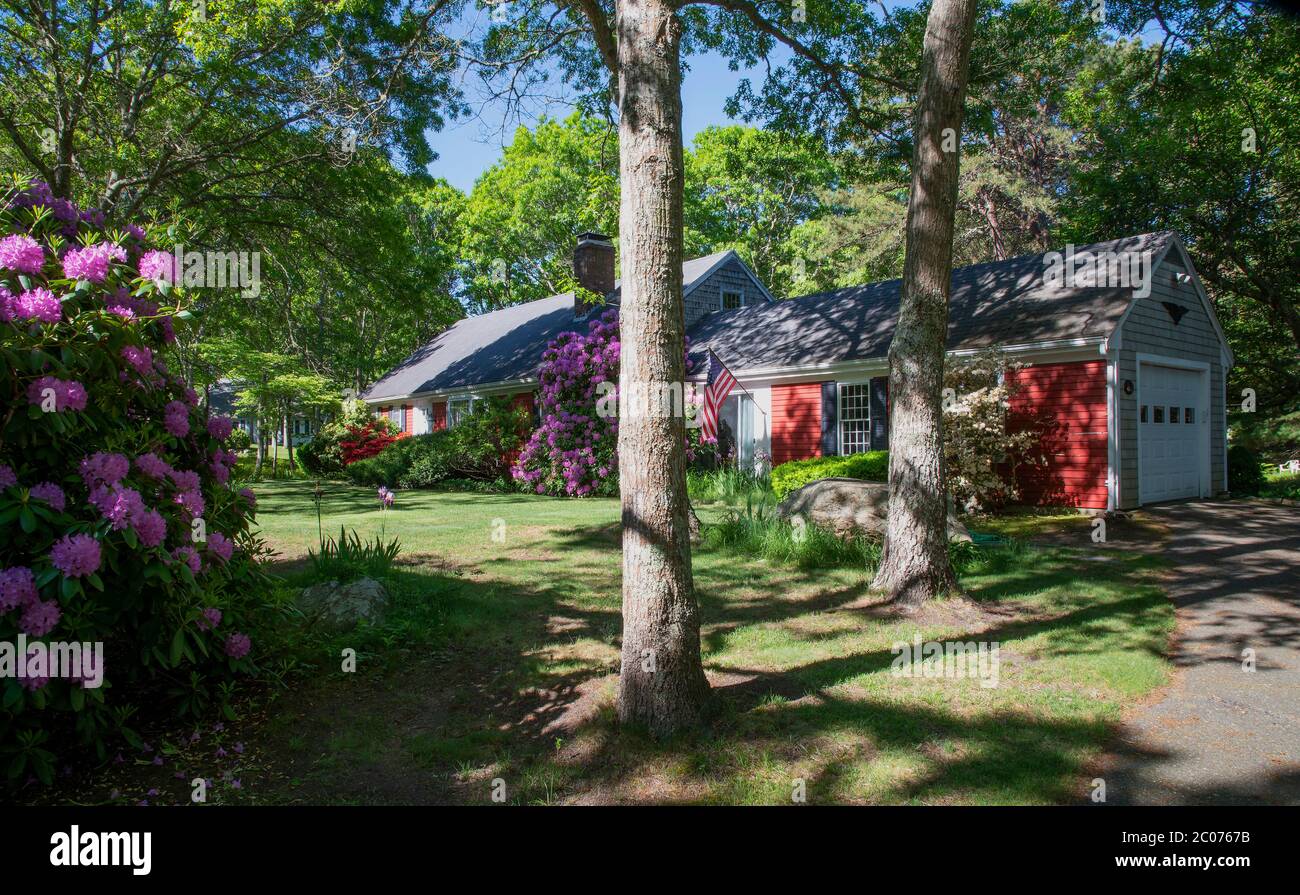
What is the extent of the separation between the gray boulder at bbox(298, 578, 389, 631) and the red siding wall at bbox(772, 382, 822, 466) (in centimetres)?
1238

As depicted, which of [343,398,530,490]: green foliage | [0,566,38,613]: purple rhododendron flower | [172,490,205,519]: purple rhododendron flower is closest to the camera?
[0,566,38,613]: purple rhododendron flower

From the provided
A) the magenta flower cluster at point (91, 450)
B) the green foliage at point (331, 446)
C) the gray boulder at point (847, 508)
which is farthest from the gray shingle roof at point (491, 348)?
the magenta flower cluster at point (91, 450)

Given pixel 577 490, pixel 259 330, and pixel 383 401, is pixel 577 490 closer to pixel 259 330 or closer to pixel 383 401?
pixel 259 330

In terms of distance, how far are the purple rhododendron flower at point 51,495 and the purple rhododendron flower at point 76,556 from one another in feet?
0.71

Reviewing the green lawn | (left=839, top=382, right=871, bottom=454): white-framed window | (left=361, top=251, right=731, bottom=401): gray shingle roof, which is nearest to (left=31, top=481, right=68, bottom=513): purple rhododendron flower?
the green lawn

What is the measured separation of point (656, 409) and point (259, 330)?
22.0 metres

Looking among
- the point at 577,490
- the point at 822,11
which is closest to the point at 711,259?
the point at 577,490

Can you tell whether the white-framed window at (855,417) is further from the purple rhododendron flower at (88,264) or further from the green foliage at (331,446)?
the green foliage at (331,446)

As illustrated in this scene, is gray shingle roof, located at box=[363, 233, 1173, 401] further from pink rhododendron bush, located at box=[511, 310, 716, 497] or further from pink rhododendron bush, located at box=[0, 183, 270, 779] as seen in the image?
pink rhododendron bush, located at box=[0, 183, 270, 779]

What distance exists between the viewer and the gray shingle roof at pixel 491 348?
23.8 metres

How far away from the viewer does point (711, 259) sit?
2461cm

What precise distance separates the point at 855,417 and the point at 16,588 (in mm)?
15315

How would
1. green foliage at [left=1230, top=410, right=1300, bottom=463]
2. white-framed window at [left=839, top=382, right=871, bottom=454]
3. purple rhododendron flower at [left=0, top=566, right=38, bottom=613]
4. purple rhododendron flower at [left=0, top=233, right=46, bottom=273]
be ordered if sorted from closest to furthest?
purple rhododendron flower at [left=0, top=566, right=38, bottom=613]
purple rhododendron flower at [left=0, top=233, right=46, bottom=273]
white-framed window at [left=839, top=382, right=871, bottom=454]
green foliage at [left=1230, top=410, right=1300, bottom=463]

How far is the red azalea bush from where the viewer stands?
82.7 ft
